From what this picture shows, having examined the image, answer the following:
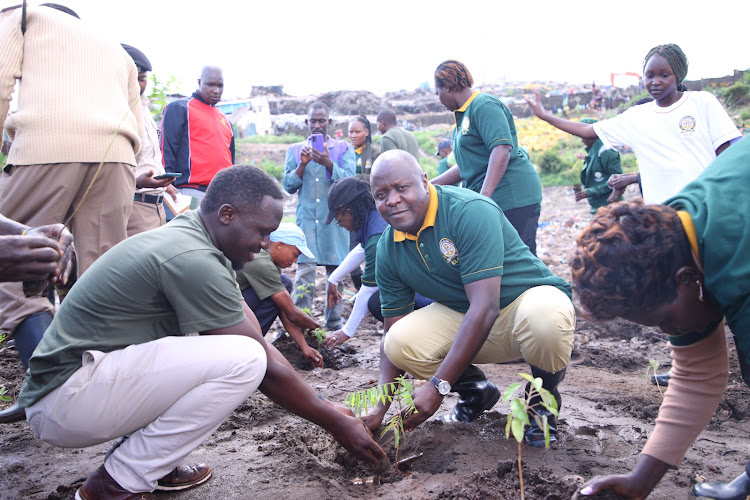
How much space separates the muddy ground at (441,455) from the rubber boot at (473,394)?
0.09 meters

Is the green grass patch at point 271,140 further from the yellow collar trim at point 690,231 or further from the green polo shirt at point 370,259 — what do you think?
the yellow collar trim at point 690,231

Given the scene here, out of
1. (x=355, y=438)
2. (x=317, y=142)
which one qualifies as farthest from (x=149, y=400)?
(x=317, y=142)

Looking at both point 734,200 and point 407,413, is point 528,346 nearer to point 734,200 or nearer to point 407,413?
point 407,413

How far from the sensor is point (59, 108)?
3.08 meters

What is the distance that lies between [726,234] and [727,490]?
1102 mm

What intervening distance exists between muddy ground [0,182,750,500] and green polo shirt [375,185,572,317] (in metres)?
0.72

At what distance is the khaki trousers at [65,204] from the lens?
9.89ft

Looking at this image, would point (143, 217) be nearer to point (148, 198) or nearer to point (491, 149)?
point (148, 198)

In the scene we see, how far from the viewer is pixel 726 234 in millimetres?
1612

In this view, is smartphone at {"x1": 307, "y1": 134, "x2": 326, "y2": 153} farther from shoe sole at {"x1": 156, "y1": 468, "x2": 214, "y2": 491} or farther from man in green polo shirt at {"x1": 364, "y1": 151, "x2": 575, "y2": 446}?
shoe sole at {"x1": 156, "y1": 468, "x2": 214, "y2": 491}

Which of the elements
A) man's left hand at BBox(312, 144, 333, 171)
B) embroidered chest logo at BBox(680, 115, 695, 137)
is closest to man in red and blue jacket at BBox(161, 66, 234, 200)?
man's left hand at BBox(312, 144, 333, 171)

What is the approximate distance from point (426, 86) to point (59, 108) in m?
47.7

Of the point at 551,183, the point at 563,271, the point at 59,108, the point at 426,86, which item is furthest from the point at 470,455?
the point at 426,86

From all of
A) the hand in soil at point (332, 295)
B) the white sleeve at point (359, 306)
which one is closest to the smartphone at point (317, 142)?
the hand in soil at point (332, 295)
